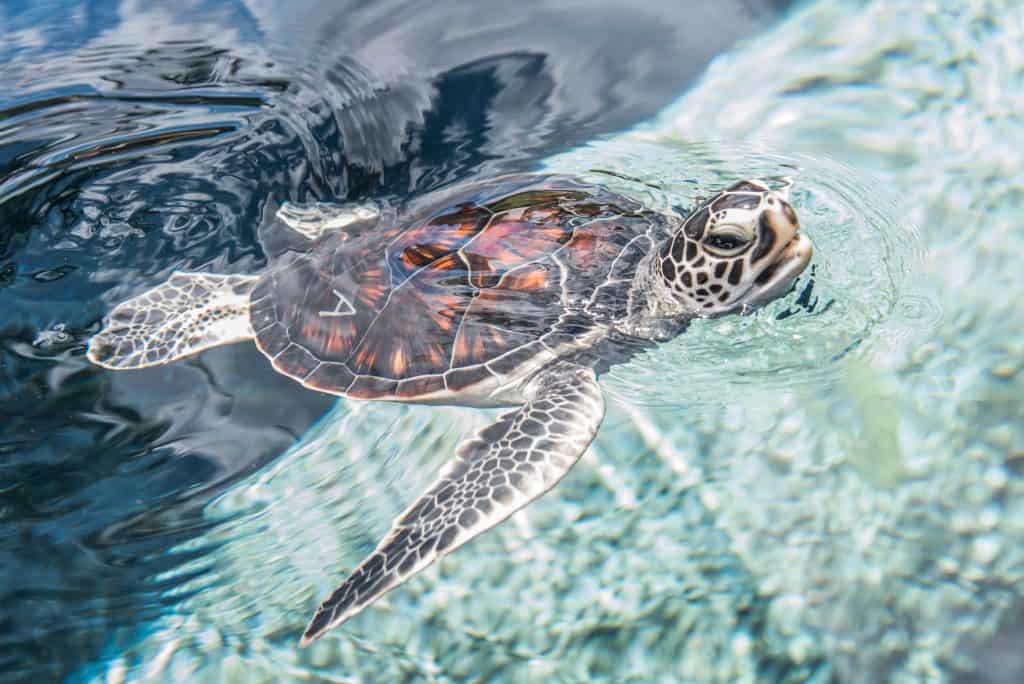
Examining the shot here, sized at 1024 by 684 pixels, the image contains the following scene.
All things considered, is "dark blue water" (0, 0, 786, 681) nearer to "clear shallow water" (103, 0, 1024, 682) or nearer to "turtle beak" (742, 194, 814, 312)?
"clear shallow water" (103, 0, 1024, 682)

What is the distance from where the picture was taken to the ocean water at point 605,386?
2564 millimetres

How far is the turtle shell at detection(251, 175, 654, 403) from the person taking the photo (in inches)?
123

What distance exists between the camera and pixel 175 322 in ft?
11.7

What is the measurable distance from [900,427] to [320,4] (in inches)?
168

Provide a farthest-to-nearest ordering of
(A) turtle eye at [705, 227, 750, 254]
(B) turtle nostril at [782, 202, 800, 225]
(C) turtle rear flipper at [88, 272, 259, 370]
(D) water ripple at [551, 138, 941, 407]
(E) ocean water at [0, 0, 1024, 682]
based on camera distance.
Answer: (C) turtle rear flipper at [88, 272, 259, 370] → (D) water ripple at [551, 138, 941, 407] → (A) turtle eye at [705, 227, 750, 254] → (B) turtle nostril at [782, 202, 800, 225] → (E) ocean water at [0, 0, 1024, 682]

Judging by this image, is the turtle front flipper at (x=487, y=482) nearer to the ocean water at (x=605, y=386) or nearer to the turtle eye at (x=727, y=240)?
the ocean water at (x=605, y=386)

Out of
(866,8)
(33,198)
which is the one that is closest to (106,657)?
(33,198)

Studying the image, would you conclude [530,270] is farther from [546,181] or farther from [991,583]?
[991,583]

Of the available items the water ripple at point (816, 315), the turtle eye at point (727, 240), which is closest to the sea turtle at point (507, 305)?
the turtle eye at point (727, 240)

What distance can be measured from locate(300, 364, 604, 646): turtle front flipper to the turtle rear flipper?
1.46 m

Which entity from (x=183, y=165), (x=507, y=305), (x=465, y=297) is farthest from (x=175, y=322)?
(x=507, y=305)

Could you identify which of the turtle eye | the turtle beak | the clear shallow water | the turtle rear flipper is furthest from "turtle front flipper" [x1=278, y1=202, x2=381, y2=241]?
the turtle beak

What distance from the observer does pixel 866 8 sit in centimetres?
493

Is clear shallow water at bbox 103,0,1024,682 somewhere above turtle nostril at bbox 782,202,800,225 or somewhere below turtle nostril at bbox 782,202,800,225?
below
